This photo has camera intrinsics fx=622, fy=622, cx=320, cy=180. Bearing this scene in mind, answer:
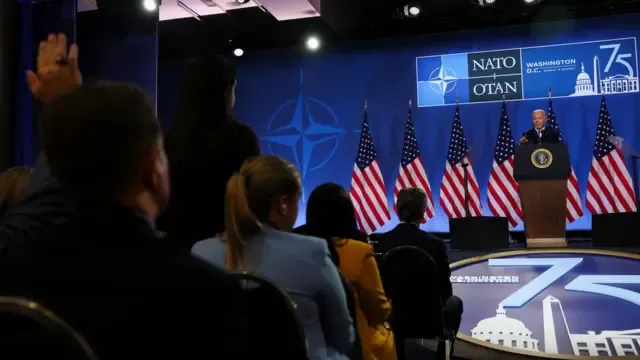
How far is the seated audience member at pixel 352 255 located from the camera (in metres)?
2.05

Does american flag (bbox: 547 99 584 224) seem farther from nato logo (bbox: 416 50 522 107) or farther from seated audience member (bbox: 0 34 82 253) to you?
seated audience member (bbox: 0 34 82 253)

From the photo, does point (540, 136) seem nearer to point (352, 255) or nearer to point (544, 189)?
point (544, 189)

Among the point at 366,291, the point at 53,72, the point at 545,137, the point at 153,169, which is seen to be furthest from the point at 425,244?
the point at 545,137

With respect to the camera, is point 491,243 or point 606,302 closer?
point 606,302

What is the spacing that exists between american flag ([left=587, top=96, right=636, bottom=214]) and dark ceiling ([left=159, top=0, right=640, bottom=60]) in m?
1.50

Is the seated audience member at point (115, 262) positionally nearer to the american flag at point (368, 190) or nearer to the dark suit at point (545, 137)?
the dark suit at point (545, 137)

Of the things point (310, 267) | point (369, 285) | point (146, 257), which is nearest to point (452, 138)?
point (369, 285)

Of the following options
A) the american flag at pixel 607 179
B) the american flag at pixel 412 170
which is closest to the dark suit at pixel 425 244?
the american flag at pixel 607 179

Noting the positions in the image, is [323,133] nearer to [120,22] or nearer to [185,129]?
[120,22]

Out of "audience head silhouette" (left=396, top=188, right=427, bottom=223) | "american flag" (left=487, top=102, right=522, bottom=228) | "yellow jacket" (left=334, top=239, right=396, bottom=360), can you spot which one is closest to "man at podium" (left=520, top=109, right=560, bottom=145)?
"american flag" (left=487, top=102, right=522, bottom=228)

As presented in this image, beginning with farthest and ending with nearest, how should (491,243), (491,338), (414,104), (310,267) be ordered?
(414,104), (491,243), (491,338), (310,267)

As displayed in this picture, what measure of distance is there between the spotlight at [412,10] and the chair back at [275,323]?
24.6ft

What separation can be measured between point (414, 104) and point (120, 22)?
5.86 meters

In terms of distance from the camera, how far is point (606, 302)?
4062mm
